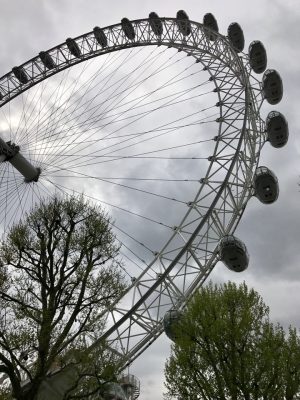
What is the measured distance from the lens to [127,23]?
26922 millimetres

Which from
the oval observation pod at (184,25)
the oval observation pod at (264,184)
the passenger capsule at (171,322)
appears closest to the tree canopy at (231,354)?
the passenger capsule at (171,322)

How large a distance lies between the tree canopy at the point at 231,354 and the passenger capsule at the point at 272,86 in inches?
464

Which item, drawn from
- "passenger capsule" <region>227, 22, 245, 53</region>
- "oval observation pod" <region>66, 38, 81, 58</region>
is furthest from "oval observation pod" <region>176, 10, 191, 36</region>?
"oval observation pod" <region>66, 38, 81, 58</region>

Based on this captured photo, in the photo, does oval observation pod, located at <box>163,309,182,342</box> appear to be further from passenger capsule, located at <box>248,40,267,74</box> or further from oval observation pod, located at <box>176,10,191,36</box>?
oval observation pod, located at <box>176,10,191,36</box>

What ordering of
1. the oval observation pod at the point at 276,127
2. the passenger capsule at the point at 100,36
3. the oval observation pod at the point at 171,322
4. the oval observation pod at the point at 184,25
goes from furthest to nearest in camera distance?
the passenger capsule at the point at 100,36
the oval observation pod at the point at 184,25
the oval observation pod at the point at 276,127
the oval observation pod at the point at 171,322

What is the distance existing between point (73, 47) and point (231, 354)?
2114cm

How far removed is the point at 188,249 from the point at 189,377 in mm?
4296

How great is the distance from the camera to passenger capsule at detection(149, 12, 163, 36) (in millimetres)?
26172

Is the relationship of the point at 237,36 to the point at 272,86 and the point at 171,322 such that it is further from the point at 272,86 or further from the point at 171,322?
the point at 171,322

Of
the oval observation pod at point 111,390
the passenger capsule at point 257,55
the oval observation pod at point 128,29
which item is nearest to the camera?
the oval observation pod at point 111,390

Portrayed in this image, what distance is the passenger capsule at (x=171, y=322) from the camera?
15031mm

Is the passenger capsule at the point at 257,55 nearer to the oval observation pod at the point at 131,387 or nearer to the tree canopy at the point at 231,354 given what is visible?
the tree canopy at the point at 231,354

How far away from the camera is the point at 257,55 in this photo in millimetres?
24469

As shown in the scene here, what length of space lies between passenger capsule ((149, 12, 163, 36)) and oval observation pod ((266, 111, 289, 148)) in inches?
357
